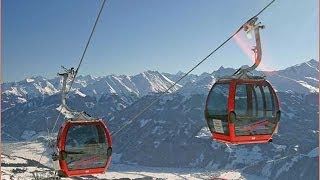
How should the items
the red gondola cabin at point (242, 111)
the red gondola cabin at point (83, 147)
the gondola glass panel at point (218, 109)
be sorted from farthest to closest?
the red gondola cabin at point (83, 147), the gondola glass panel at point (218, 109), the red gondola cabin at point (242, 111)

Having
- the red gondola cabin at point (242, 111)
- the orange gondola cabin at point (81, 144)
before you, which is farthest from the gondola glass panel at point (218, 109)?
the orange gondola cabin at point (81, 144)

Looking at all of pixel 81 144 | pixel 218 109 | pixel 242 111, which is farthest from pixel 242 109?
pixel 81 144

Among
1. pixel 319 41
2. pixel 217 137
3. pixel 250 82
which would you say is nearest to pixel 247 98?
pixel 250 82

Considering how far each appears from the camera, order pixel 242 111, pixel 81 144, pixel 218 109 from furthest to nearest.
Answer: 1. pixel 81 144
2. pixel 218 109
3. pixel 242 111

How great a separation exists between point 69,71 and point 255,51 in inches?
329

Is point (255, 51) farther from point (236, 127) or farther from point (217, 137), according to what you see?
point (217, 137)

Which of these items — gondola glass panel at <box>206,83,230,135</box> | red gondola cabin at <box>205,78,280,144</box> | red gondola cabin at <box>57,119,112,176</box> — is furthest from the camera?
red gondola cabin at <box>57,119,112,176</box>

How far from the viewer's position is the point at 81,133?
57.2 ft

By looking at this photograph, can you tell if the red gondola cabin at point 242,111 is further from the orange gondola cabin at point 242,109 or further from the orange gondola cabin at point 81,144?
the orange gondola cabin at point 81,144

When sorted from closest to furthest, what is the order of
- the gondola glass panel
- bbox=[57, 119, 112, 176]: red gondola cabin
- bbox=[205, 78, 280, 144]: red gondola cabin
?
bbox=[205, 78, 280, 144]: red gondola cabin
the gondola glass panel
bbox=[57, 119, 112, 176]: red gondola cabin

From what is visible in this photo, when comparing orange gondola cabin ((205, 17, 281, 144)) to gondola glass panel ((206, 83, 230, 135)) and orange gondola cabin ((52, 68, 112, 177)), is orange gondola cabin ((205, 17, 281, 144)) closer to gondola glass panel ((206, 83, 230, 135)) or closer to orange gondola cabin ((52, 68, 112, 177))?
gondola glass panel ((206, 83, 230, 135))

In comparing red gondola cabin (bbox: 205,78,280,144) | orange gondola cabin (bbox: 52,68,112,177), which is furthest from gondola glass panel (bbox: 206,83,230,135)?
orange gondola cabin (bbox: 52,68,112,177)

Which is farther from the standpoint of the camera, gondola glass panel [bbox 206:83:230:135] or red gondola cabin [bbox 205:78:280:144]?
gondola glass panel [bbox 206:83:230:135]

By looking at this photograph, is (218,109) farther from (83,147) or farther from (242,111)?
(83,147)
